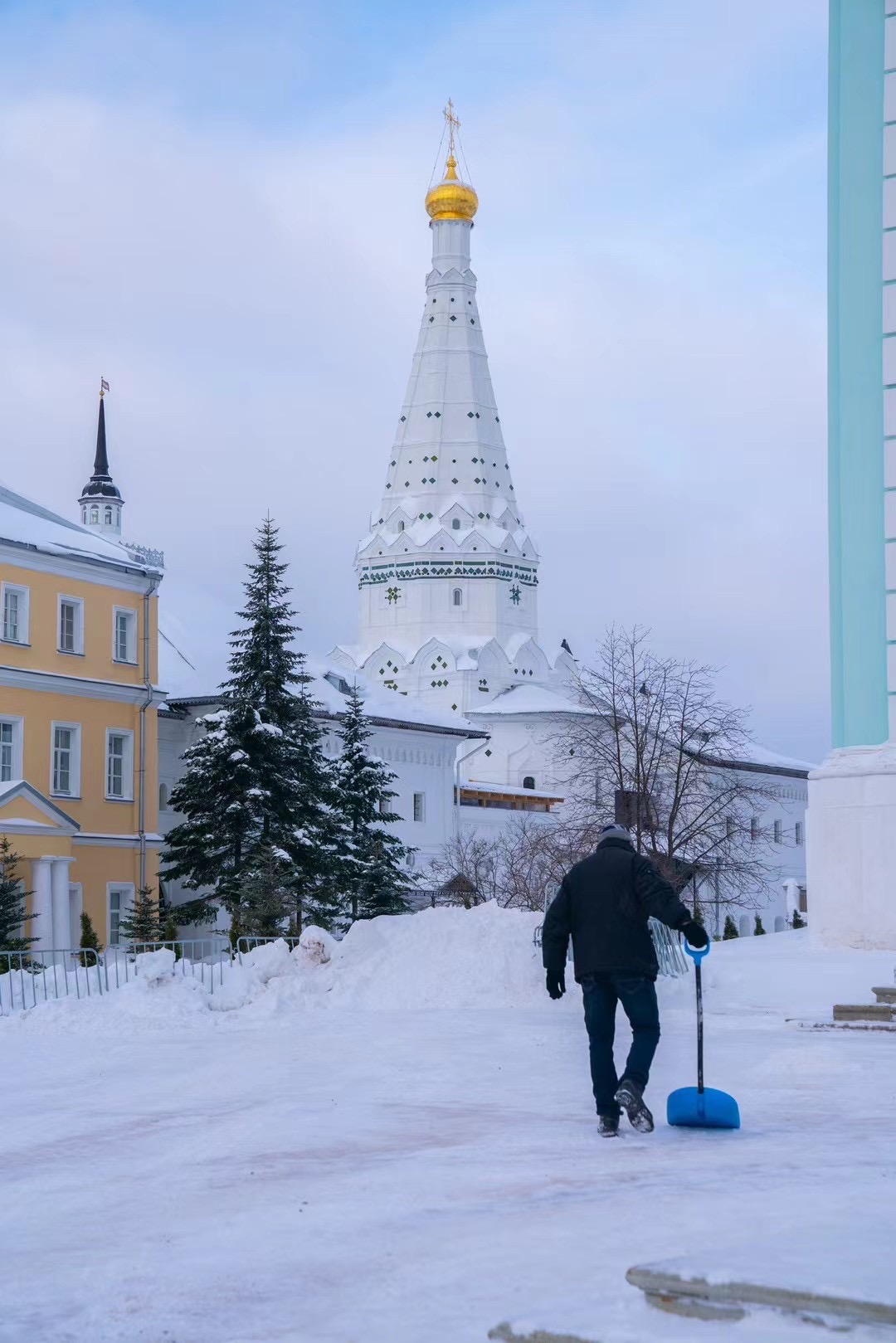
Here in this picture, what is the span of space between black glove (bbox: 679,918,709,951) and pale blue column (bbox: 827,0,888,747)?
1216cm

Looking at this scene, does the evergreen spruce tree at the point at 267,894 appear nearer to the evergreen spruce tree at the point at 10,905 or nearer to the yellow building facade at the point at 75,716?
the evergreen spruce tree at the point at 10,905

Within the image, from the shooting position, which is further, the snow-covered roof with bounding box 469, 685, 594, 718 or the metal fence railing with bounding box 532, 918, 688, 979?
the snow-covered roof with bounding box 469, 685, 594, 718

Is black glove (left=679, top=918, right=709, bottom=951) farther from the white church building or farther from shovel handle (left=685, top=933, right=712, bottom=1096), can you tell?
the white church building

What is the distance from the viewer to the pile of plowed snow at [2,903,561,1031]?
16484 mm

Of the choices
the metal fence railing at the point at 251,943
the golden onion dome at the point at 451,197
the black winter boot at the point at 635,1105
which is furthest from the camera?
the golden onion dome at the point at 451,197

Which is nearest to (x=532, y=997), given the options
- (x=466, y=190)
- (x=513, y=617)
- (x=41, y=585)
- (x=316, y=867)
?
(x=316, y=867)

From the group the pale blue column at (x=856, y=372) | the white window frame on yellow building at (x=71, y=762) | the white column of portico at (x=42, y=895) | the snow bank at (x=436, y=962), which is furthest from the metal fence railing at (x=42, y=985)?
the white window frame on yellow building at (x=71, y=762)

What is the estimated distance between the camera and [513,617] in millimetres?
95875

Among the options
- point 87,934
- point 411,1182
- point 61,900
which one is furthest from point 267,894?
point 411,1182

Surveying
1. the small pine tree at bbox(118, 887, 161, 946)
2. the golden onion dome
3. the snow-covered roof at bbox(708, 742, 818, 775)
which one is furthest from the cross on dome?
the small pine tree at bbox(118, 887, 161, 946)

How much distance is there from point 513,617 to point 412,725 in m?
35.4

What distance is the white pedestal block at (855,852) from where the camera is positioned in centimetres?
1914

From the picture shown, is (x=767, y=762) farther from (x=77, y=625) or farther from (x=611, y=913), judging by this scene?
(x=611, y=913)

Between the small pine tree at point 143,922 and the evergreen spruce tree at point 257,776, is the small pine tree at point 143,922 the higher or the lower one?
the lower one
